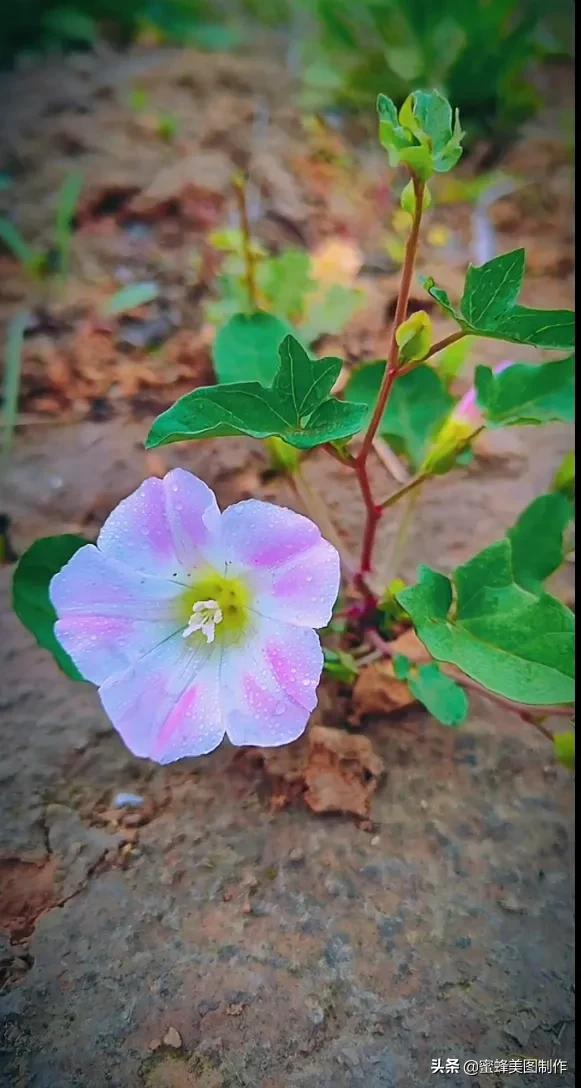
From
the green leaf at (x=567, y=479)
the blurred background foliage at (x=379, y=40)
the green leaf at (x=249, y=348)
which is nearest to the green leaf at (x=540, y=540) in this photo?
the green leaf at (x=567, y=479)

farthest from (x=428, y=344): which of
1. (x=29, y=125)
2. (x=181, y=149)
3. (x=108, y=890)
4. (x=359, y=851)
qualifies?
(x=29, y=125)

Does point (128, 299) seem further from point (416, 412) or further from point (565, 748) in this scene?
point (565, 748)

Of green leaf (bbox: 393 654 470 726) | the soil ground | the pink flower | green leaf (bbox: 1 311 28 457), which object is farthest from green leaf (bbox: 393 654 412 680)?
green leaf (bbox: 1 311 28 457)

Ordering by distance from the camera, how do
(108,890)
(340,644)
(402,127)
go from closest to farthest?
(402,127)
(108,890)
(340,644)

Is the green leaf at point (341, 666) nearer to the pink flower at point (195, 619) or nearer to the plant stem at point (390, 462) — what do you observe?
the pink flower at point (195, 619)

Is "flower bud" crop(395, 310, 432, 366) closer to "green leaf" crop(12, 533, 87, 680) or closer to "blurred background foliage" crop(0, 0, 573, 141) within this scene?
"green leaf" crop(12, 533, 87, 680)

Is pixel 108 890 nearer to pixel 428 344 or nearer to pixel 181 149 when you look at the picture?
pixel 428 344
